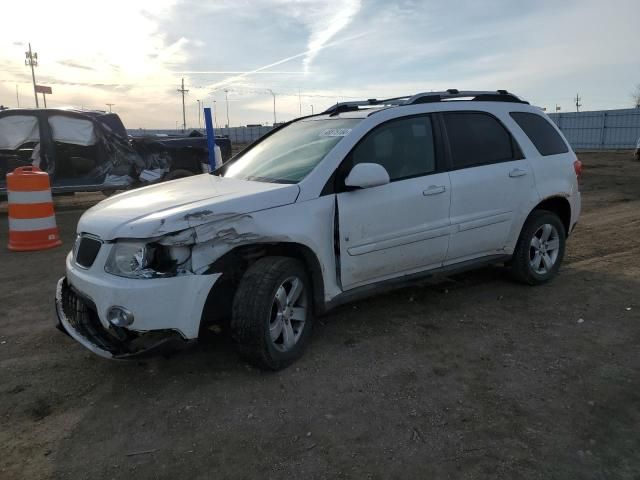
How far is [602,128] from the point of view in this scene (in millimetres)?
30000

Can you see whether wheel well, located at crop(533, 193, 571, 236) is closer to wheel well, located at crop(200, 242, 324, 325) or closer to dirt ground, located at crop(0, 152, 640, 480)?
dirt ground, located at crop(0, 152, 640, 480)

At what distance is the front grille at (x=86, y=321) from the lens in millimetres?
3213

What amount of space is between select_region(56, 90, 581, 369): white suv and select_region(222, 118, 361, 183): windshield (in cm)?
2

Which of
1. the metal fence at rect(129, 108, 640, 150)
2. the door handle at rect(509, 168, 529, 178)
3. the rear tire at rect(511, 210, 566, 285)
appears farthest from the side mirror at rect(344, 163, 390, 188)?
the metal fence at rect(129, 108, 640, 150)

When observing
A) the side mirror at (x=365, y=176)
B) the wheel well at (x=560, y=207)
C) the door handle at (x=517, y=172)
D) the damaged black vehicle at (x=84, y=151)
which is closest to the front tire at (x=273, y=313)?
the side mirror at (x=365, y=176)

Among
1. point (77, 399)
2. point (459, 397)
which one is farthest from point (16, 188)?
point (459, 397)

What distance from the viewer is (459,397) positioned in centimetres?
325

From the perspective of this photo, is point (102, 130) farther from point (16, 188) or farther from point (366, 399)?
point (366, 399)

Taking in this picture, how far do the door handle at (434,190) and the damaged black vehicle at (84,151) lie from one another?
734 centimetres

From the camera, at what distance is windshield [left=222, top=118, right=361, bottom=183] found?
13.0ft

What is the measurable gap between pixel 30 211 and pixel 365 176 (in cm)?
534

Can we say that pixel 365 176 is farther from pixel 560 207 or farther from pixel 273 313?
pixel 560 207

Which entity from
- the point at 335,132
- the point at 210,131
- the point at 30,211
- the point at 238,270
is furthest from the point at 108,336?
the point at 210,131

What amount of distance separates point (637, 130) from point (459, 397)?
3081 cm
